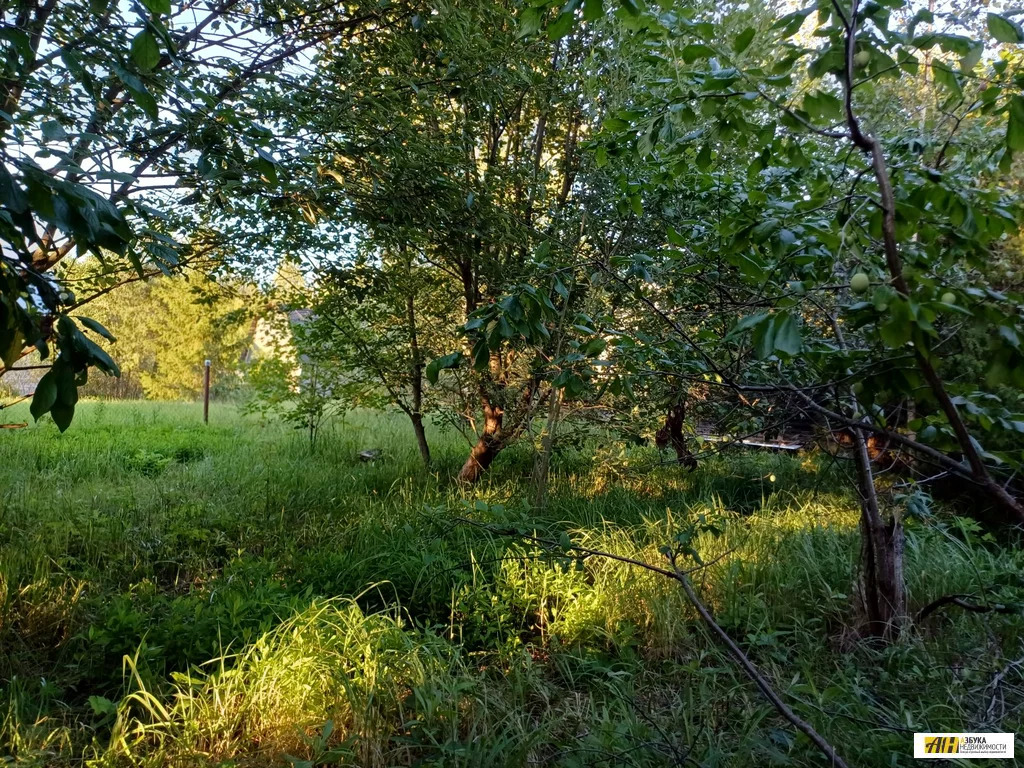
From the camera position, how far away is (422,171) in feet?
12.1

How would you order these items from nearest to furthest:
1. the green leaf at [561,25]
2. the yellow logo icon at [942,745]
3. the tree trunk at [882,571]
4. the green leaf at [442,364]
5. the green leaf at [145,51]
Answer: the green leaf at [561,25] < the green leaf at [442,364] < the green leaf at [145,51] < the yellow logo icon at [942,745] < the tree trunk at [882,571]

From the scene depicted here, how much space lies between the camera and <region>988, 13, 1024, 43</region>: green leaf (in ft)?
3.61

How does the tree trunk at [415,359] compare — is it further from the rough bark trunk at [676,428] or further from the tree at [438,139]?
the rough bark trunk at [676,428]

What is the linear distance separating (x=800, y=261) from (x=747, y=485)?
529 centimetres

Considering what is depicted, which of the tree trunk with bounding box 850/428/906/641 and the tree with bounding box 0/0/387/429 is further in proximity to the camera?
the tree trunk with bounding box 850/428/906/641

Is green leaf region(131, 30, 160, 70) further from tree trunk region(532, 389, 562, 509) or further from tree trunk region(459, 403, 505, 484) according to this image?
tree trunk region(459, 403, 505, 484)

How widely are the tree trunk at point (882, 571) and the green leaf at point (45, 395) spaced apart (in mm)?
2927

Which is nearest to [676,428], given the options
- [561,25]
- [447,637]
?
[447,637]

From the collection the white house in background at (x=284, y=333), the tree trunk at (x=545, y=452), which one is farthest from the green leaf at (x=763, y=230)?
the white house in background at (x=284, y=333)

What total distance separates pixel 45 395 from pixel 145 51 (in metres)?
0.97

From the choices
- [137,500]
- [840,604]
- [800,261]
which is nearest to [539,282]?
[800,261]

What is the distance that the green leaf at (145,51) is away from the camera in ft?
4.92

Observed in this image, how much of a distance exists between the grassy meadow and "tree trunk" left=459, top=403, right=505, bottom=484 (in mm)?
673

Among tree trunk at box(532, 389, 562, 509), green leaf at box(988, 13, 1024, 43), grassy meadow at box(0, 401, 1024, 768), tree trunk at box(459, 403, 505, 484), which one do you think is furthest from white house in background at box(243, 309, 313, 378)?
green leaf at box(988, 13, 1024, 43)
